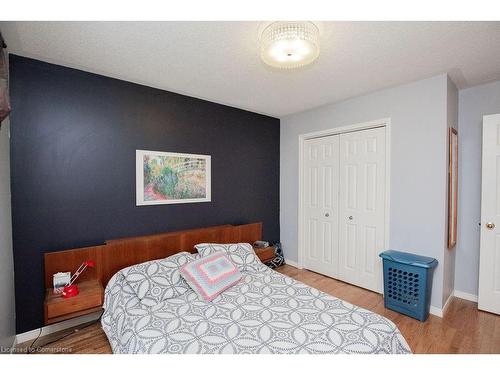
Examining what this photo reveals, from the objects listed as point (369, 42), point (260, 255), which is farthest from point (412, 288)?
point (369, 42)

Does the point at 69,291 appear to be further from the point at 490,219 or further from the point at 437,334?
the point at 490,219

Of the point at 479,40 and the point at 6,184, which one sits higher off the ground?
the point at 479,40

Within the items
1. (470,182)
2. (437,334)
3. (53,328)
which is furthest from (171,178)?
(470,182)

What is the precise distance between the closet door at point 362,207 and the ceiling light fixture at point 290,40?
1698mm

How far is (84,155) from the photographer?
2266 mm

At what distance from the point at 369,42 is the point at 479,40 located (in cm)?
82

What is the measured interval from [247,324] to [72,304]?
4.75 ft

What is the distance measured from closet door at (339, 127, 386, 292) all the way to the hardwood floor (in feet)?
1.43

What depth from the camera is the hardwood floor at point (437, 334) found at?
191cm

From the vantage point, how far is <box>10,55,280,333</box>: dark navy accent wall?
2012mm

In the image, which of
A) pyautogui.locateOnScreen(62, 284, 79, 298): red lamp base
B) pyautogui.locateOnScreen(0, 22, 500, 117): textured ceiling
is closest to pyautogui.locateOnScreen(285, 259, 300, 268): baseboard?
pyautogui.locateOnScreen(0, 22, 500, 117): textured ceiling

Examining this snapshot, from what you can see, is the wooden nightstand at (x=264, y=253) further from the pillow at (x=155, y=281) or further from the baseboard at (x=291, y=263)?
the pillow at (x=155, y=281)

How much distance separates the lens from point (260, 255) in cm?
319
